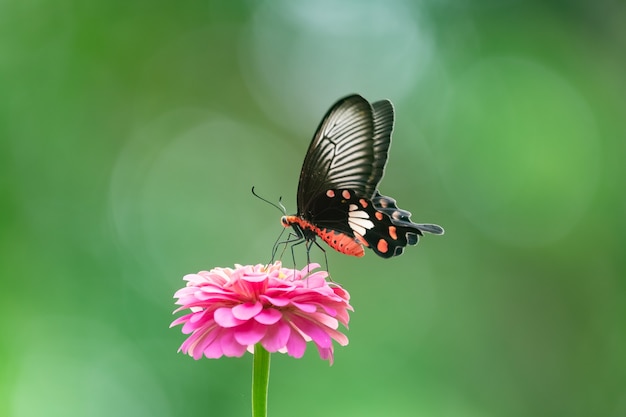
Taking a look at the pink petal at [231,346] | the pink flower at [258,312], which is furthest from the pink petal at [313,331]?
the pink petal at [231,346]

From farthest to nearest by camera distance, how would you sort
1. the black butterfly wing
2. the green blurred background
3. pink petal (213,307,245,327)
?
the green blurred background
the black butterfly wing
pink petal (213,307,245,327)

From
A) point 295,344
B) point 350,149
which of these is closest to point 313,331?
point 295,344

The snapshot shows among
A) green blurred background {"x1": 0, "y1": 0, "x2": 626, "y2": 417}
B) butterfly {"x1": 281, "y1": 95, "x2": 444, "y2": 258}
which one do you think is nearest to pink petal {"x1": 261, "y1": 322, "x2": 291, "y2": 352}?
butterfly {"x1": 281, "y1": 95, "x2": 444, "y2": 258}

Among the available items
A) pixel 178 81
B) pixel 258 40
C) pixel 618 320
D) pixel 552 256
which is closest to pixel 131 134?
pixel 178 81

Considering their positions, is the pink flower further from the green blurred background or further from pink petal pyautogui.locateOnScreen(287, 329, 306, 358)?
the green blurred background

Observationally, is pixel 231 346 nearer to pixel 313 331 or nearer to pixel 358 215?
pixel 313 331
